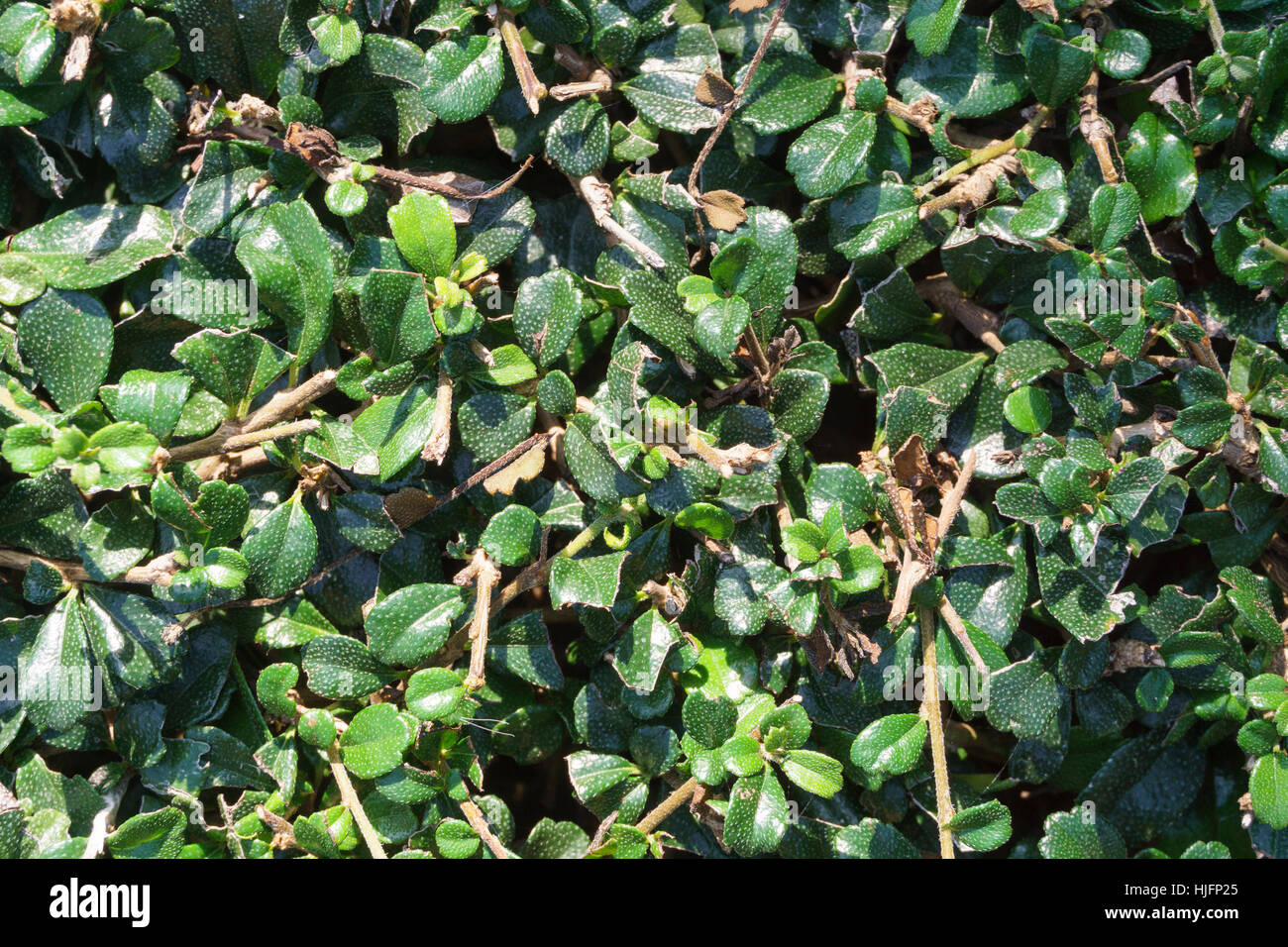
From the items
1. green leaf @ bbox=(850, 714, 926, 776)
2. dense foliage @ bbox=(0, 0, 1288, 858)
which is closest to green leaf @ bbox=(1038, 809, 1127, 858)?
dense foliage @ bbox=(0, 0, 1288, 858)

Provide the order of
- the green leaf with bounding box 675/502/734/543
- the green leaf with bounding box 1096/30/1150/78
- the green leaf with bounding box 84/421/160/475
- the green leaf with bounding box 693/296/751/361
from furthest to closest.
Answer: the green leaf with bounding box 1096/30/1150/78 < the green leaf with bounding box 675/502/734/543 < the green leaf with bounding box 693/296/751/361 < the green leaf with bounding box 84/421/160/475

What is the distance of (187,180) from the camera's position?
1822 millimetres

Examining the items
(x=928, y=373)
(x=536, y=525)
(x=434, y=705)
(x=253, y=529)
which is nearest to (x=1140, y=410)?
(x=928, y=373)

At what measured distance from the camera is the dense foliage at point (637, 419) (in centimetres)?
167

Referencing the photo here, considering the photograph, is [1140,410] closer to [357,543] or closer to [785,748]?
[785,748]

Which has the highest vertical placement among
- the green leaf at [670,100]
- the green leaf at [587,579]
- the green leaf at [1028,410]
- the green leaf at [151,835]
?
the green leaf at [670,100]

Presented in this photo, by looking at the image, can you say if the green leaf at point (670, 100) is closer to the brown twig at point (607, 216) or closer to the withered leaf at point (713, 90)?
the withered leaf at point (713, 90)

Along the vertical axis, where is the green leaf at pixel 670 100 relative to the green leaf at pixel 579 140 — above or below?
Answer: above

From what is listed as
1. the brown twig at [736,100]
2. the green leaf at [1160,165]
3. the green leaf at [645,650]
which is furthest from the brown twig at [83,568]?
the green leaf at [1160,165]

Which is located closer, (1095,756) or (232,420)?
(232,420)

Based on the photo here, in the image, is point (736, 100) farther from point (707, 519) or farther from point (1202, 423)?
point (1202, 423)

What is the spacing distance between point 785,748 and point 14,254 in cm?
155

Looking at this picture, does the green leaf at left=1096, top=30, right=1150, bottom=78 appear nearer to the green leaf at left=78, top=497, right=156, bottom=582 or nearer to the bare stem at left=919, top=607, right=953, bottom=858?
the bare stem at left=919, top=607, right=953, bottom=858

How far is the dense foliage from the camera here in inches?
65.6
